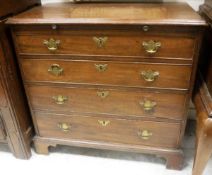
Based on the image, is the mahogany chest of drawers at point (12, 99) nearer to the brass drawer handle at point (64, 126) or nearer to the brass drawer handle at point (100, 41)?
the brass drawer handle at point (64, 126)

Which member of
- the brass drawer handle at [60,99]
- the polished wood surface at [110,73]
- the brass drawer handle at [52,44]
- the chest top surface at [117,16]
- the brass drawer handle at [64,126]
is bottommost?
the brass drawer handle at [64,126]

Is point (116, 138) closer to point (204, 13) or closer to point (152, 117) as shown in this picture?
point (152, 117)

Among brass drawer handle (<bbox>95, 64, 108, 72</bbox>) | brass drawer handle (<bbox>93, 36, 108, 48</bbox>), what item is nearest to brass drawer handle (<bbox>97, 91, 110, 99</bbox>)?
brass drawer handle (<bbox>95, 64, 108, 72</bbox>)

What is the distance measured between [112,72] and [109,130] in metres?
0.38

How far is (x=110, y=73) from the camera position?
118 cm

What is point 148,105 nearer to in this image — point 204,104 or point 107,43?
point 204,104

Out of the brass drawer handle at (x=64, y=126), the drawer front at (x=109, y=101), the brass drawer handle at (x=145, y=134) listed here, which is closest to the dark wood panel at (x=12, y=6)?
the drawer front at (x=109, y=101)

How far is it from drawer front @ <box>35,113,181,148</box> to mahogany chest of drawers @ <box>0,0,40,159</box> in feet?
0.33

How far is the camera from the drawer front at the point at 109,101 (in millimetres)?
1212

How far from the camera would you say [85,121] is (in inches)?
54.3

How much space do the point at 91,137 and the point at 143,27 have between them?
2.43 ft

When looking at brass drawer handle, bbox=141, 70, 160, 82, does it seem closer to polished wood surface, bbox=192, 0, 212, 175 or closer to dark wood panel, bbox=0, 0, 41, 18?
polished wood surface, bbox=192, 0, 212, 175

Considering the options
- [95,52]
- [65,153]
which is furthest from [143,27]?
[65,153]

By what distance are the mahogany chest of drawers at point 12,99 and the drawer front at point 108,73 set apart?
0.09 meters
